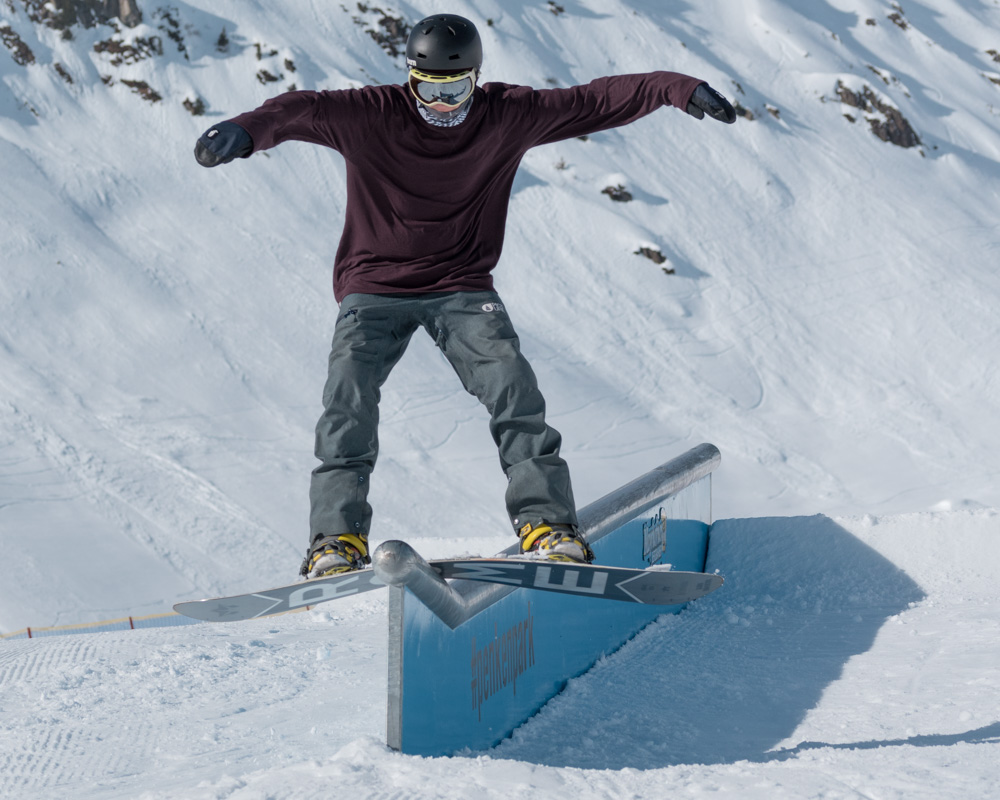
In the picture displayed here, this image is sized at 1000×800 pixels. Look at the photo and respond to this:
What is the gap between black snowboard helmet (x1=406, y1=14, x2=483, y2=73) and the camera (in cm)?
Answer: 313

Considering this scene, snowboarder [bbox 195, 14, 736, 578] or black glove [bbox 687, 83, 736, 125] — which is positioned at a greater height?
black glove [bbox 687, 83, 736, 125]

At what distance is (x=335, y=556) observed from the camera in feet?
10.00

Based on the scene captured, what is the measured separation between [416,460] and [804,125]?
15.7 metres

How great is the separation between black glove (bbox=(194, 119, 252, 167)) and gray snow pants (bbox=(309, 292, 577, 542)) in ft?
2.13

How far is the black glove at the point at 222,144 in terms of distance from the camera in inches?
109

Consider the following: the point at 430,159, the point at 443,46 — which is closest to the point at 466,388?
the point at 430,159

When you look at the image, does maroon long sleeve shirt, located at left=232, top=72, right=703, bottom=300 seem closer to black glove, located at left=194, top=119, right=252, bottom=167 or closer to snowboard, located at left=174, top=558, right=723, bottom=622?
black glove, located at left=194, top=119, right=252, bottom=167

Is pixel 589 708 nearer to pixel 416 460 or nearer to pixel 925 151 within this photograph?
pixel 416 460

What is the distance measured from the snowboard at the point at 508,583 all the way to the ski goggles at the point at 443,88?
1.45 metres

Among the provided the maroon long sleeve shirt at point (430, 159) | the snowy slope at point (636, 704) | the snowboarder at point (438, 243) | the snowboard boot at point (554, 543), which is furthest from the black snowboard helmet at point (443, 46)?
the snowy slope at point (636, 704)

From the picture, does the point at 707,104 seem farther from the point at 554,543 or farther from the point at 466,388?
the point at 554,543

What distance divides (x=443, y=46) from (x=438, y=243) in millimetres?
615

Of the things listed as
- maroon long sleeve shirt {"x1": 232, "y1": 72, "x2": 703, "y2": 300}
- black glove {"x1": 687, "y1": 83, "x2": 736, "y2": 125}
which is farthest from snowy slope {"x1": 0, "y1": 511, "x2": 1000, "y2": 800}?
black glove {"x1": 687, "y1": 83, "x2": 736, "y2": 125}

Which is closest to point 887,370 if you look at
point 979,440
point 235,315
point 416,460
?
point 979,440
